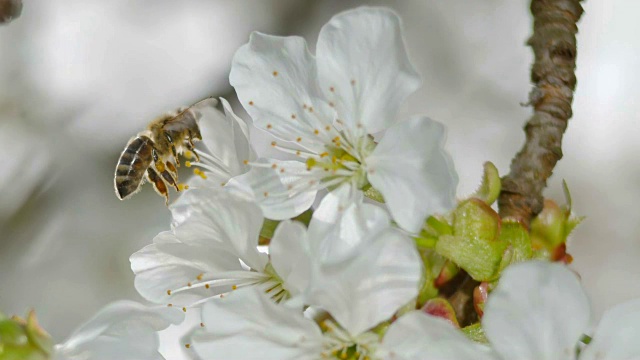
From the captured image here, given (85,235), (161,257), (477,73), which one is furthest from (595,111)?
(161,257)

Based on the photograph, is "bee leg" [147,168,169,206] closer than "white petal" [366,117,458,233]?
No

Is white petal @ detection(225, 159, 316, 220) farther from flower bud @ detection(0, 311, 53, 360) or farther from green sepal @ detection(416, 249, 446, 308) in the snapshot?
flower bud @ detection(0, 311, 53, 360)

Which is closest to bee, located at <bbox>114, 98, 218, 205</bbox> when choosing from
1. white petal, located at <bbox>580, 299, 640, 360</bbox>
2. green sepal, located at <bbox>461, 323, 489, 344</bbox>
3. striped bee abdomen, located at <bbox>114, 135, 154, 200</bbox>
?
striped bee abdomen, located at <bbox>114, 135, 154, 200</bbox>

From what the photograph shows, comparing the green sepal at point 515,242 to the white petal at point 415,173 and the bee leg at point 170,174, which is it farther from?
the bee leg at point 170,174

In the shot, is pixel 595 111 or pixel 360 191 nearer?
pixel 360 191

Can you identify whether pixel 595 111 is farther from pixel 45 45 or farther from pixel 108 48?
pixel 45 45

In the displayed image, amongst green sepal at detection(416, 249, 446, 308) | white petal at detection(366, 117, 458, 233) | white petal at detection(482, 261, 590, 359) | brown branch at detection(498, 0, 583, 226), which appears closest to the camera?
white petal at detection(482, 261, 590, 359)

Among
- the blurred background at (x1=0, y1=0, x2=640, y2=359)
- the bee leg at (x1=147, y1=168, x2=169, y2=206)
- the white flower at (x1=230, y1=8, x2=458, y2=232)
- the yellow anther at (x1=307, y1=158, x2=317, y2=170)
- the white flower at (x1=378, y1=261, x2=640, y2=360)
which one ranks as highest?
the white flower at (x1=230, y1=8, x2=458, y2=232)
